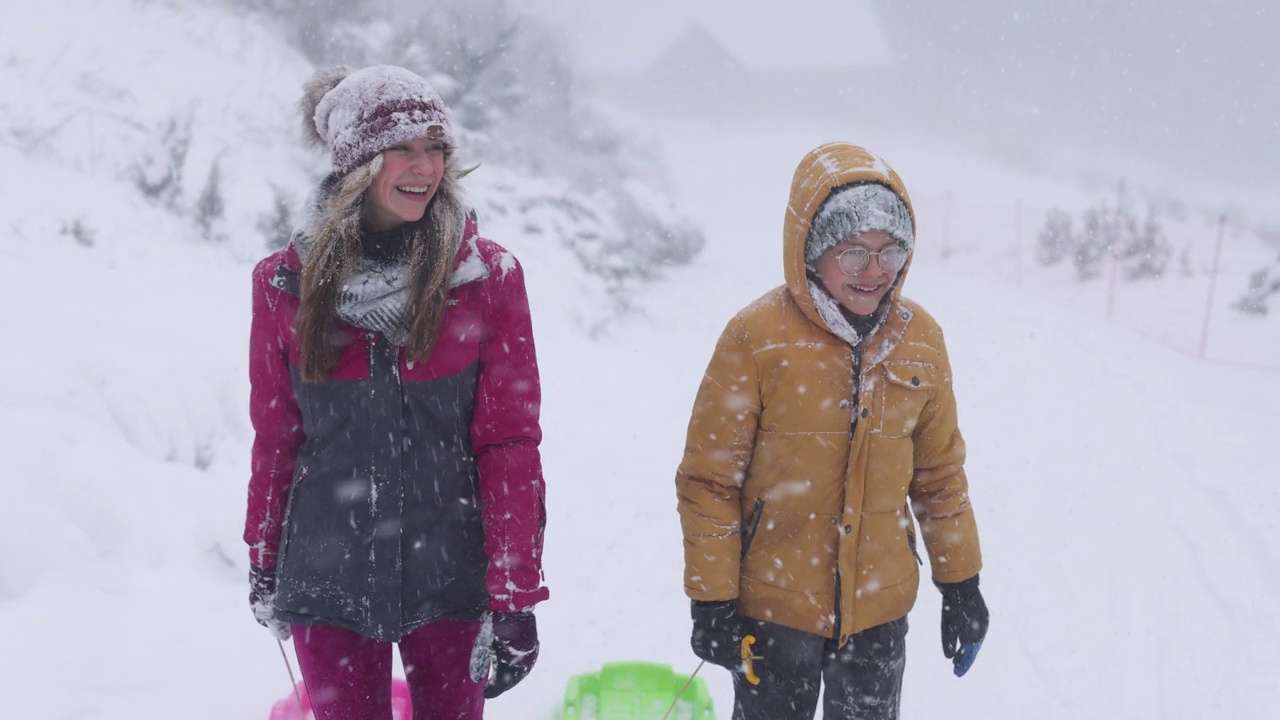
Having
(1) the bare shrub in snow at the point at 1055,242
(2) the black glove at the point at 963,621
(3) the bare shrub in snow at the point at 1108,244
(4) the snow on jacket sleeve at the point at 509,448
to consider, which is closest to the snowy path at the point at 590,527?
(2) the black glove at the point at 963,621

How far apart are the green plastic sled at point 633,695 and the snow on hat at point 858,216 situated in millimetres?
2099

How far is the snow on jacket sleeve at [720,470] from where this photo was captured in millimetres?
2330

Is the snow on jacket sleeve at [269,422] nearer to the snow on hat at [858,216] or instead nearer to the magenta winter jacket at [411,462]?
the magenta winter jacket at [411,462]

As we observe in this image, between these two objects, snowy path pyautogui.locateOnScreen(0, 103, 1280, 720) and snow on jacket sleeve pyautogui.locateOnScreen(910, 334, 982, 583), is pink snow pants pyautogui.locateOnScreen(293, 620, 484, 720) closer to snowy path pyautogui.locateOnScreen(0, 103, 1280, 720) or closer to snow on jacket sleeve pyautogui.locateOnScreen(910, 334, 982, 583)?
snow on jacket sleeve pyautogui.locateOnScreen(910, 334, 982, 583)

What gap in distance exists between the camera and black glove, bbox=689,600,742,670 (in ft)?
7.64

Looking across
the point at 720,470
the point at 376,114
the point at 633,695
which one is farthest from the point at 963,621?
the point at 376,114

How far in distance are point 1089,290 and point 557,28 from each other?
11.2 meters

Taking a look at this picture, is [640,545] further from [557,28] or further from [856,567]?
[557,28]

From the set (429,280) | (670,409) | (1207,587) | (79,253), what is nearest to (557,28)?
(670,409)

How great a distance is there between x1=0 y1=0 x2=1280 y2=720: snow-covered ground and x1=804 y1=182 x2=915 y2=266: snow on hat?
2375 millimetres

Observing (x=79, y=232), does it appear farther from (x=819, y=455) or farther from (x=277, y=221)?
(x=819, y=455)

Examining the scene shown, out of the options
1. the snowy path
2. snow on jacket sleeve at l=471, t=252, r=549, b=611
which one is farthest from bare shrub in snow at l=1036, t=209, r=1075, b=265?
snow on jacket sleeve at l=471, t=252, r=549, b=611

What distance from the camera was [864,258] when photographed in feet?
7.43

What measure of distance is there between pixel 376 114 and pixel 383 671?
4.69ft
